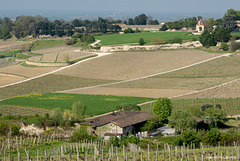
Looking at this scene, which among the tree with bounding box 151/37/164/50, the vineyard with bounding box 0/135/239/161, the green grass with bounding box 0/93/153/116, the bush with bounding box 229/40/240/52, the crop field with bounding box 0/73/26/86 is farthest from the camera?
the tree with bounding box 151/37/164/50

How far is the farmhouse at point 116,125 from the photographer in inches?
1736

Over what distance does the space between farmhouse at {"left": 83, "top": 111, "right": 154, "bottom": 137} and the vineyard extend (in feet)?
20.5

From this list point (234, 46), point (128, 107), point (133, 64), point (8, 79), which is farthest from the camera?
point (234, 46)

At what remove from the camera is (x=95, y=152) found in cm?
2956

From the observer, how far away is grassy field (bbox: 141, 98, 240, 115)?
5544cm

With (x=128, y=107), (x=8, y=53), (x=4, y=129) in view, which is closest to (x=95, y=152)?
(x=4, y=129)

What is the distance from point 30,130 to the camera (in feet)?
140

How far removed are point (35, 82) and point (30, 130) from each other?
4135 centimetres

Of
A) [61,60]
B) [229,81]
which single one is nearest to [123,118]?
[229,81]

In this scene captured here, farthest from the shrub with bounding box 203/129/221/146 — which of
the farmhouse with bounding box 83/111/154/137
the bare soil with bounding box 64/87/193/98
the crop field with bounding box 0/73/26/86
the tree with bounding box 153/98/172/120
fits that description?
the crop field with bounding box 0/73/26/86

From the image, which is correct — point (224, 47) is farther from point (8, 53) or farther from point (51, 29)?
point (51, 29)

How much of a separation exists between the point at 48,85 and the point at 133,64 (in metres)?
22.8

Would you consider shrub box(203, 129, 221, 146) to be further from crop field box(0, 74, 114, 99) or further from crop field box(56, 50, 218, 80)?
crop field box(56, 50, 218, 80)

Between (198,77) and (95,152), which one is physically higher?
(95,152)
